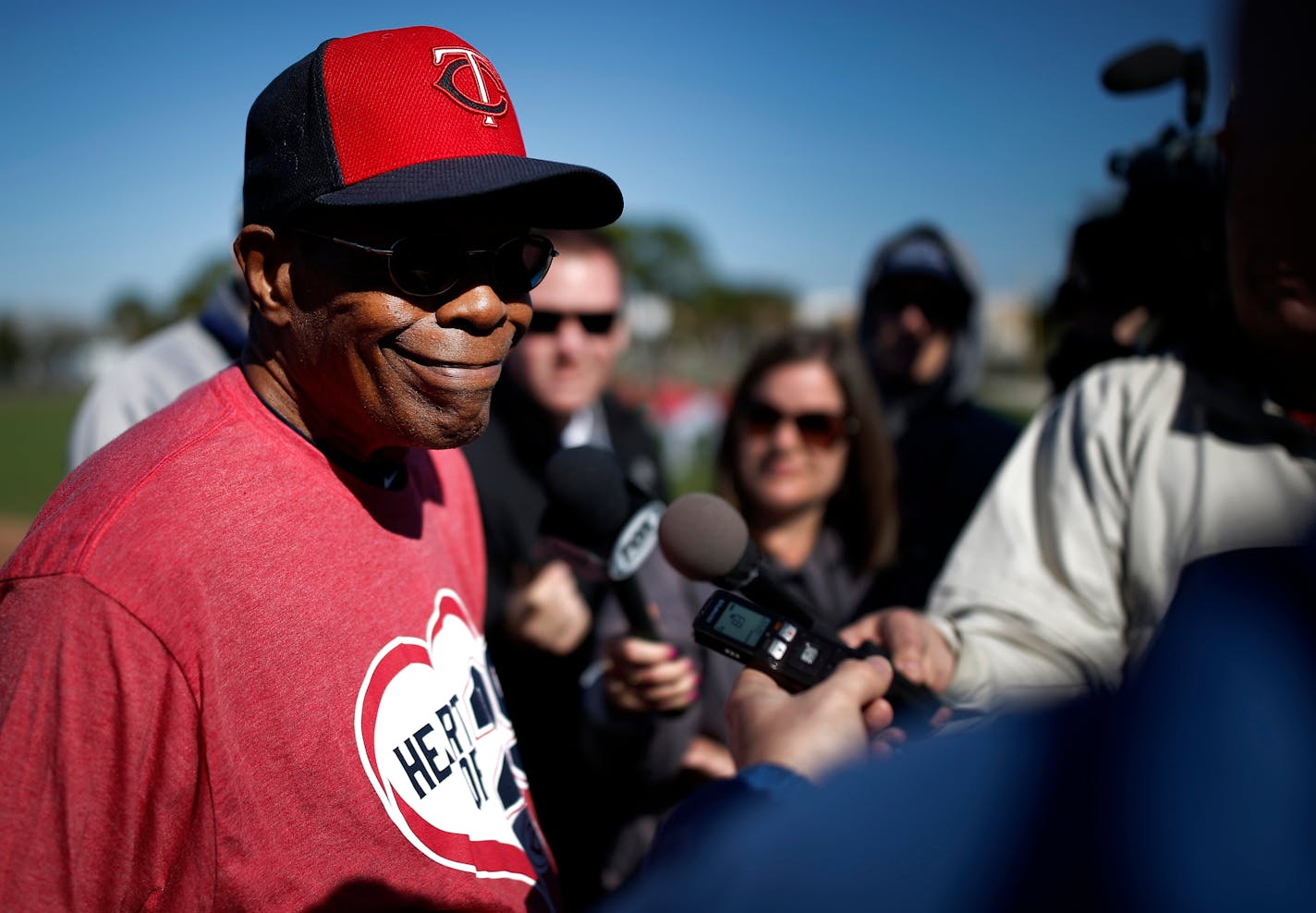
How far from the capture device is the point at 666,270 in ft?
236

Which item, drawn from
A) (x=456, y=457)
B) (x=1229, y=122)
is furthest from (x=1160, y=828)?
(x=456, y=457)

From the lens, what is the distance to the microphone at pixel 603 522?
6.50 feet

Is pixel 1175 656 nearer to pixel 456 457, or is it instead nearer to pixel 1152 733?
pixel 1152 733

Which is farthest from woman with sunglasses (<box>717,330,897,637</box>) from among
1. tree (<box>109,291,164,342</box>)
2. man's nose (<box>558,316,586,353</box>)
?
tree (<box>109,291,164,342</box>)

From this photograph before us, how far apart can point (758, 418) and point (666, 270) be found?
70469 millimetres

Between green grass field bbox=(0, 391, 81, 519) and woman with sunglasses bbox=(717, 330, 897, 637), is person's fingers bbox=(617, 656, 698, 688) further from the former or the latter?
green grass field bbox=(0, 391, 81, 519)

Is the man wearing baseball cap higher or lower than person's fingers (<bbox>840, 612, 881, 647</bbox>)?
higher

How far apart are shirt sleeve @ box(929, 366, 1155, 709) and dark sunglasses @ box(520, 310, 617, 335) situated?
2.09 meters

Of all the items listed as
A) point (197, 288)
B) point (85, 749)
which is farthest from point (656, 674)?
point (197, 288)

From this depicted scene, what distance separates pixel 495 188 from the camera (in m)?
1.33

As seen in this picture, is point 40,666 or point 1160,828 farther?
point 40,666

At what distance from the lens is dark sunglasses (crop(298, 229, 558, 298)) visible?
1.38 meters

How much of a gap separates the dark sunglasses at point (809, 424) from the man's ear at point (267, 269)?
2000 mm

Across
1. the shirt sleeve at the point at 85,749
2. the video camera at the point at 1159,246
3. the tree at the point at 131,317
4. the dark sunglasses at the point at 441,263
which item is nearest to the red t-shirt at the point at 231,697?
the shirt sleeve at the point at 85,749
